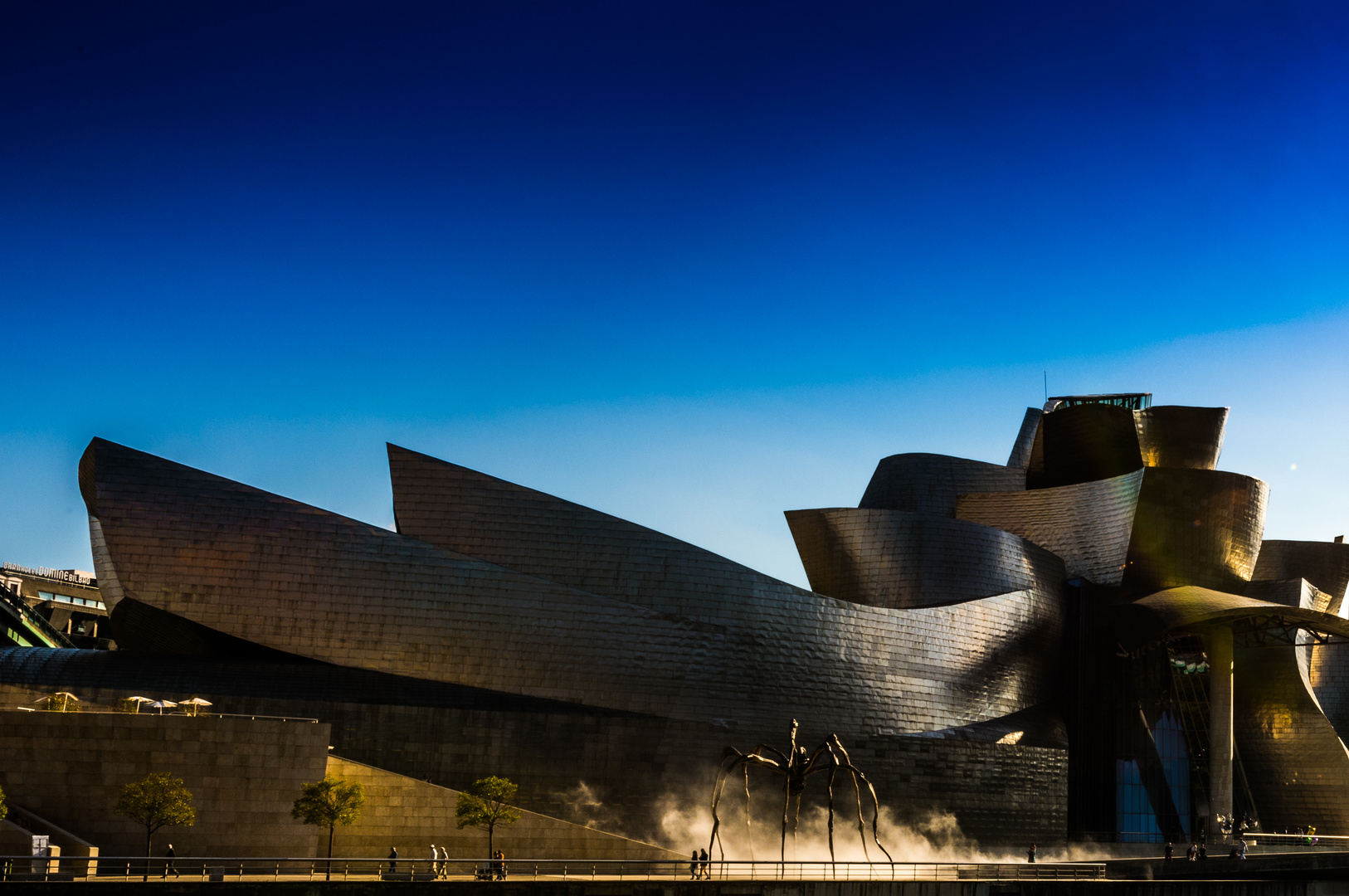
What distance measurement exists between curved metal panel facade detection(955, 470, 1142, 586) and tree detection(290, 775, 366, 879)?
28.8 m

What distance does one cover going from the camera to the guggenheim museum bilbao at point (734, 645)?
106 feet

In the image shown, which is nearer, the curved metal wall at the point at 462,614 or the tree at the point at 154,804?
the tree at the point at 154,804

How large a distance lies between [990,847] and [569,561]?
15486mm

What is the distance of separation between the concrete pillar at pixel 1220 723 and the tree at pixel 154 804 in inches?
1333

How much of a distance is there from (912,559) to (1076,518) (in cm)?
882

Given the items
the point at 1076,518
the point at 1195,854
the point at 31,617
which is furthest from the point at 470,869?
the point at 31,617

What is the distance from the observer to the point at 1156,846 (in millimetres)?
40625

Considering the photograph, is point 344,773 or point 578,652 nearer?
point 344,773

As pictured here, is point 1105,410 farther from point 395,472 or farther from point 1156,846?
point 395,472

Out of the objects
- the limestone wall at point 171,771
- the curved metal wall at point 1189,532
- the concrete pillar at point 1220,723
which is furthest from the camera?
the curved metal wall at point 1189,532

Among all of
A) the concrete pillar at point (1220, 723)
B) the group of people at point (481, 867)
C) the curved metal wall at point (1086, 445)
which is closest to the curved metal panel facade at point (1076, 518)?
the curved metal wall at point (1086, 445)

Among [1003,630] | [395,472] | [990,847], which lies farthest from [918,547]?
[395,472]

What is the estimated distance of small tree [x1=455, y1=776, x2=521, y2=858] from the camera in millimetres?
27188

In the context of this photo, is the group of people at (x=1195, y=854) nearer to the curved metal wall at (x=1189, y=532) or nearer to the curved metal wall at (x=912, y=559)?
the curved metal wall at (x=912, y=559)
